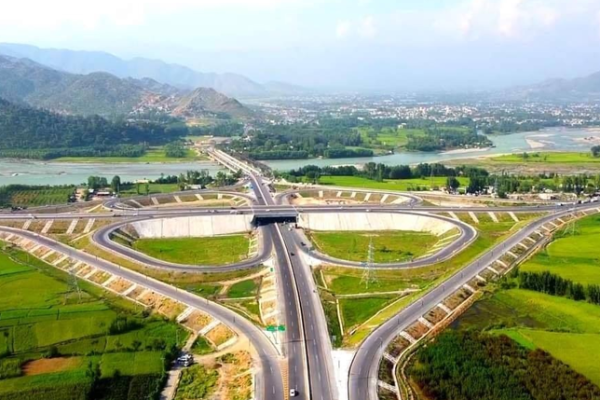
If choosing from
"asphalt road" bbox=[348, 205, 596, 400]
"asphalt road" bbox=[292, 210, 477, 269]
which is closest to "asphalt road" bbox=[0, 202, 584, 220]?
"asphalt road" bbox=[292, 210, 477, 269]

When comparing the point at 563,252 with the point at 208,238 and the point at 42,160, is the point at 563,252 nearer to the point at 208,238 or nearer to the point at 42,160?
the point at 208,238

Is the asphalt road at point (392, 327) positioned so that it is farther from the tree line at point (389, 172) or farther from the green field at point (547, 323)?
the tree line at point (389, 172)

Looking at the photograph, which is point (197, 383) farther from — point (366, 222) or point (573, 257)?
point (366, 222)

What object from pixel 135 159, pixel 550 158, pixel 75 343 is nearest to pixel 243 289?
pixel 75 343

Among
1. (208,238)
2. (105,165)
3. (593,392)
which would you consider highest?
(105,165)

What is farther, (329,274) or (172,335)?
(329,274)

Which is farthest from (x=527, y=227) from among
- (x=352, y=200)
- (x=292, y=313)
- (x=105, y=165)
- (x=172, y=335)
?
(x=105, y=165)
